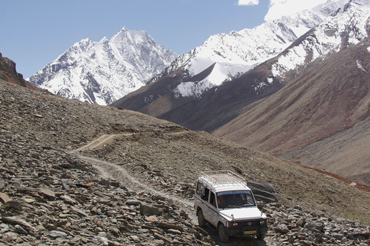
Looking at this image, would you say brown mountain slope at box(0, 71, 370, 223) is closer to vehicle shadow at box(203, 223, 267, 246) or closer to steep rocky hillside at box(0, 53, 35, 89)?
vehicle shadow at box(203, 223, 267, 246)

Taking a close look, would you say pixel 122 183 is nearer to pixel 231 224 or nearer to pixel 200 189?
pixel 200 189

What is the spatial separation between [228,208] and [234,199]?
0.45 meters

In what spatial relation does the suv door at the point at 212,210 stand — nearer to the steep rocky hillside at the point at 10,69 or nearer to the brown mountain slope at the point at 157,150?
the brown mountain slope at the point at 157,150

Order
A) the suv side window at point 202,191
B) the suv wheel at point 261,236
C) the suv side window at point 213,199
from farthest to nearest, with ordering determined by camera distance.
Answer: the suv side window at point 202,191 → the suv side window at point 213,199 → the suv wheel at point 261,236

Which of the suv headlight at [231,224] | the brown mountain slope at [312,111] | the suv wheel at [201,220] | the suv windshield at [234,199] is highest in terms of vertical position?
the brown mountain slope at [312,111]

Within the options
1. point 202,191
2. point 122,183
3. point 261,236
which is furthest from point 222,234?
point 122,183

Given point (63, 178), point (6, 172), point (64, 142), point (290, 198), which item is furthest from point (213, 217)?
point (64, 142)

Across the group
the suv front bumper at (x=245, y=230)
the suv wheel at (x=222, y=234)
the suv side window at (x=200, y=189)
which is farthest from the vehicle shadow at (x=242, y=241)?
the suv side window at (x=200, y=189)

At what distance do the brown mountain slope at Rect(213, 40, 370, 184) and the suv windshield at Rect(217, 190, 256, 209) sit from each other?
7024 cm

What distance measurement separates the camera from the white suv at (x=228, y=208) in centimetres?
1102

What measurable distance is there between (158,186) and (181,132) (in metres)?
16.4

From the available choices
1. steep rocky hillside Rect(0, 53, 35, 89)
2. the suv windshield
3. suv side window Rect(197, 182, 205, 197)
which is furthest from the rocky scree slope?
steep rocky hillside Rect(0, 53, 35, 89)

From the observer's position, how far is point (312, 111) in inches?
4500

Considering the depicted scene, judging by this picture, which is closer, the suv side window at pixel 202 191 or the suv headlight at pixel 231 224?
the suv headlight at pixel 231 224
